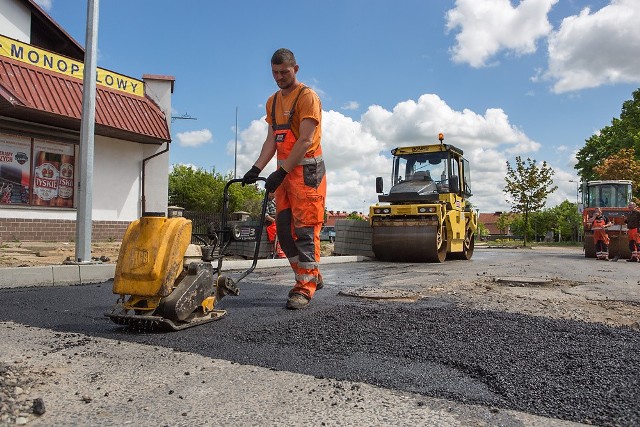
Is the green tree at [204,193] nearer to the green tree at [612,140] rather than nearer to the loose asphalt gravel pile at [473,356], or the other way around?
the green tree at [612,140]

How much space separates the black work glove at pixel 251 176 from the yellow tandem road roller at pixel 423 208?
7.41 metres

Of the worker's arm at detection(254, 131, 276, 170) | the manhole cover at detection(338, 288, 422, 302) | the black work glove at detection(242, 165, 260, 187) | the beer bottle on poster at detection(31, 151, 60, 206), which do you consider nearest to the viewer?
the black work glove at detection(242, 165, 260, 187)

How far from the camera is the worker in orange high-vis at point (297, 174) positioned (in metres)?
4.42

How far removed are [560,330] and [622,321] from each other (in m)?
1.00

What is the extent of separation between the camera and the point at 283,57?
14.9 ft

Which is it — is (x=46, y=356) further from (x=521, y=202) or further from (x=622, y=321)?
(x=521, y=202)

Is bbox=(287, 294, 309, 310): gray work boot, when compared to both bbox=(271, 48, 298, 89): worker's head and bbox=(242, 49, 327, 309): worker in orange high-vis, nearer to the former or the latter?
bbox=(242, 49, 327, 309): worker in orange high-vis

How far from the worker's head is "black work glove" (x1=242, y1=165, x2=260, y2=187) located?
31.8 inches

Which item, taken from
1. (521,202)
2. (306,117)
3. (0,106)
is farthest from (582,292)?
(521,202)

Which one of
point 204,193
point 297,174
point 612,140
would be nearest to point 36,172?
point 297,174

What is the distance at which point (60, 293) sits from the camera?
517 cm

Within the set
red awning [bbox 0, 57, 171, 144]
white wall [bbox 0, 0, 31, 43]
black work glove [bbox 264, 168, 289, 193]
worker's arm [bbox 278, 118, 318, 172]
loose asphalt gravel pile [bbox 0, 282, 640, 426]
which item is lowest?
loose asphalt gravel pile [bbox 0, 282, 640, 426]

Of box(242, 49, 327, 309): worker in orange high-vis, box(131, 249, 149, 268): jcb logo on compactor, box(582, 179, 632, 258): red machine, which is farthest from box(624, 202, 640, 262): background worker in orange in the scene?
box(131, 249, 149, 268): jcb logo on compactor

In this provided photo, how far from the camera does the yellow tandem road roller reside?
11.5 metres
